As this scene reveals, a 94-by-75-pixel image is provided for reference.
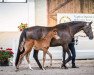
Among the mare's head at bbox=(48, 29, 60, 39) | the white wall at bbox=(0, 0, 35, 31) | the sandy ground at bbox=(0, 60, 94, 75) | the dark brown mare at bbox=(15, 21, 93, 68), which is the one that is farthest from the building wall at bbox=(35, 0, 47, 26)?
the mare's head at bbox=(48, 29, 60, 39)

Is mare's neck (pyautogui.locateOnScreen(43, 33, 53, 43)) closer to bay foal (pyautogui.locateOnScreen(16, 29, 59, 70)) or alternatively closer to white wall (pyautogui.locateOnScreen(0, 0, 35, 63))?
bay foal (pyautogui.locateOnScreen(16, 29, 59, 70))

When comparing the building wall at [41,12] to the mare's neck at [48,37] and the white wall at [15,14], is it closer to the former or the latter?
the white wall at [15,14]

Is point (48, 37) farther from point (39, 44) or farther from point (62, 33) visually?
point (62, 33)

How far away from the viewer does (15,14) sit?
2514 cm

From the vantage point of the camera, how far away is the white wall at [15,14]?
25.0 m

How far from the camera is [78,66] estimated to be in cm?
1941

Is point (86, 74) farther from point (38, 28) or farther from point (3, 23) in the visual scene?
point (3, 23)

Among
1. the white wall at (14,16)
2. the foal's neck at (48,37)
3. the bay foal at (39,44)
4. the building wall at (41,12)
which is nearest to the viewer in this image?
the bay foal at (39,44)

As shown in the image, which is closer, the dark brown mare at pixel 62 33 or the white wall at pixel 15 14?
the dark brown mare at pixel 62 33

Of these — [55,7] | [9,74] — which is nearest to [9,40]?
[55,7]

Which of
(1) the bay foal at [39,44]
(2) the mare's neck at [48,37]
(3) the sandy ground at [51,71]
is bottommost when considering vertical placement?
(3) the sandy ground at [51,71]

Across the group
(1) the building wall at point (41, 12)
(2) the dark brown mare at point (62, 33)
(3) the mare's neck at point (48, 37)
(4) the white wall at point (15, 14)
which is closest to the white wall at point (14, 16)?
(4) the white wall at point (15, 14)

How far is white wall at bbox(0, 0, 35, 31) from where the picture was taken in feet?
82.1

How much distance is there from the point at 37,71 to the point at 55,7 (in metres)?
8.29
